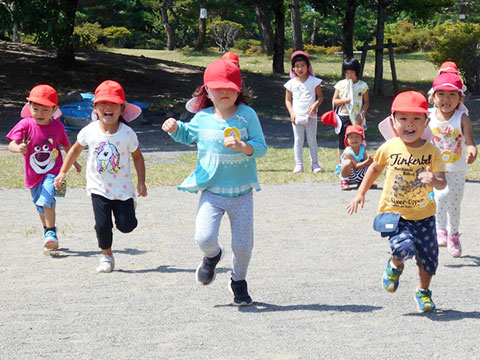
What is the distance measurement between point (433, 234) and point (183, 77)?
20.5 metres

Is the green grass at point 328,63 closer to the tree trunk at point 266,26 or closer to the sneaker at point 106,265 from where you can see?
the tree trunk at point 266,26

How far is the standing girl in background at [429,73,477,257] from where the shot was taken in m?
6.70

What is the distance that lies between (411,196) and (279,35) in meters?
23.0

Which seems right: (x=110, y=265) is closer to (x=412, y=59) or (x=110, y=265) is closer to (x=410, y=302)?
(x=410, y=302)

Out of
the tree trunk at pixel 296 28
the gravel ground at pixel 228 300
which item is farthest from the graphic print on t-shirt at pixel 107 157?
the tree trunk at pixel 296 28

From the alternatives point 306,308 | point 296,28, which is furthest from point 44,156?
point 296,28

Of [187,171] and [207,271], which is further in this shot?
[187,171]

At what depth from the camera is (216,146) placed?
5234 millimetres

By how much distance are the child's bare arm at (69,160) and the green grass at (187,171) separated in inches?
179

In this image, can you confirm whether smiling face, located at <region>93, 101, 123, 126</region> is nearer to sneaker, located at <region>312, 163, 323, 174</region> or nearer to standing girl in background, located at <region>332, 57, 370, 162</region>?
standing girl in background, located at <region>332, 57, 370, 162</region>

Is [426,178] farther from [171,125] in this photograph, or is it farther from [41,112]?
[41,112]

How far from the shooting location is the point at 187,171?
493 inches

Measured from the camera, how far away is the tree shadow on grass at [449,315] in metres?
5.04

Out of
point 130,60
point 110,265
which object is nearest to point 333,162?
point 110,265
